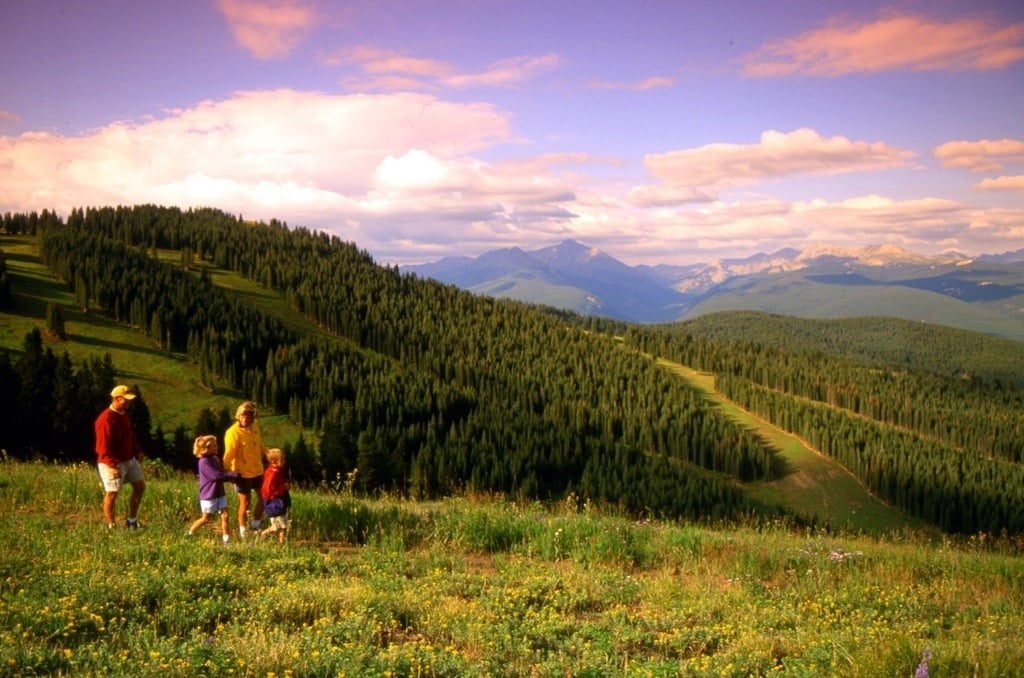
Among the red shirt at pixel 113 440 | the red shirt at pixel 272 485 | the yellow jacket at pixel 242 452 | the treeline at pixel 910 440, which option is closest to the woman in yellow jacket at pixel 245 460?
the yellow jacket at pixel 242 452

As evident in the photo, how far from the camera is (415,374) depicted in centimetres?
12525

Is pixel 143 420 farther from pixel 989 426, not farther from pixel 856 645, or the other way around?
pixel 989 426

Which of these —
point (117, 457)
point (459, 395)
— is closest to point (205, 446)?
point (117, 457)

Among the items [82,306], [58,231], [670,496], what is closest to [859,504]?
[670,496]

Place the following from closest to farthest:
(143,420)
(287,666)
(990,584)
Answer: (287,666) → (990,584) → (143,420)

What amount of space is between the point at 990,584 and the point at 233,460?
14.4m

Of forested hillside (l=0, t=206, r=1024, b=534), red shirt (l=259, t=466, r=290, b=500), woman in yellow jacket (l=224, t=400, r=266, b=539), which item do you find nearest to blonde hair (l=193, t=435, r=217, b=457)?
woman in yellow jacket (l=224, t=400, r=266, b=539)

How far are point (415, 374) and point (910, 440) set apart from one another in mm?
126183

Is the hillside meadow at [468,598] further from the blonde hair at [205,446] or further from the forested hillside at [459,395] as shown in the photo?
the forested hillside at [459,395]

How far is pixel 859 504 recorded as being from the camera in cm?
12200

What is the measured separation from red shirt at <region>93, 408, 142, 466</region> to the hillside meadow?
128 centimetres

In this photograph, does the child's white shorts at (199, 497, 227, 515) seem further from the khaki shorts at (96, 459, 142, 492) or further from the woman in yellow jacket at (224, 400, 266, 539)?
the khaki shorts at (96, 459, 142, 492)

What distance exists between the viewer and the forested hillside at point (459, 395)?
86.2 m

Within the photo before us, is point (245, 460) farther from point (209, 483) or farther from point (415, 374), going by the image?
point (415, 374)
